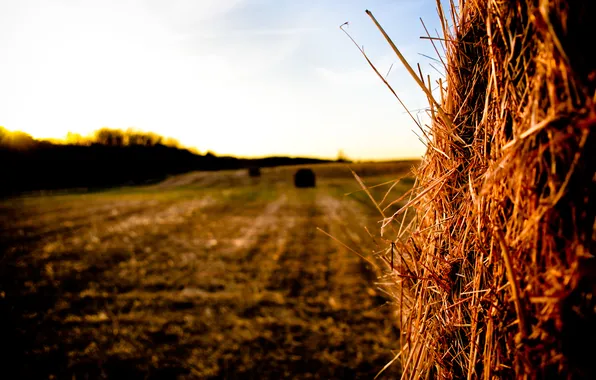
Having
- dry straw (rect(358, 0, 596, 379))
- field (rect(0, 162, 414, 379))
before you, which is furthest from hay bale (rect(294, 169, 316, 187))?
dry straw (rect(358, 0, 596, 379))

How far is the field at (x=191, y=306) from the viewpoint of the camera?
5562mm

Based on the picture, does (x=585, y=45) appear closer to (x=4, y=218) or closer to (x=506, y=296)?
(x=506, y=296)

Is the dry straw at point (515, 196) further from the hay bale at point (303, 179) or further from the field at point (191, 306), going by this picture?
the hay bale at point (303, 179)

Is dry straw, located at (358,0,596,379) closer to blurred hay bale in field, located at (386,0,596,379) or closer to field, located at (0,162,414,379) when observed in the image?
blurred hay bale in field, located at (386,0,596,379)

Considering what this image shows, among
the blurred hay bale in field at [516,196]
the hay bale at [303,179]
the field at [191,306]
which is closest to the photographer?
the blurred hay bale in field at [516,196]

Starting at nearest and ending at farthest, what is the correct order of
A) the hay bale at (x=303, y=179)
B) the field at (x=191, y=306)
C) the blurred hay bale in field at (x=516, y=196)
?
the blurred hay bale in field at (x=516, y=196) → the field at (x=191, y=306) → the hay bale at (x=303, y=179)

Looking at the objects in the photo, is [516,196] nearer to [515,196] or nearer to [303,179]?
[515,196]

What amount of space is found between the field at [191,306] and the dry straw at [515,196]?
935mm

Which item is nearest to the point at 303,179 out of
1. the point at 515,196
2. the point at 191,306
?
the point at 191,306

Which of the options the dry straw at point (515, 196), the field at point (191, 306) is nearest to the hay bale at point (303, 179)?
the field at point (191, 306)

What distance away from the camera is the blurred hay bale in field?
3.43 ft

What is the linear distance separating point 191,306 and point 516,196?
7617 millimetres

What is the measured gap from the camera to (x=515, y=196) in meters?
1.25

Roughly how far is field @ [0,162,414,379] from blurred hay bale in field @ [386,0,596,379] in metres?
0.96
